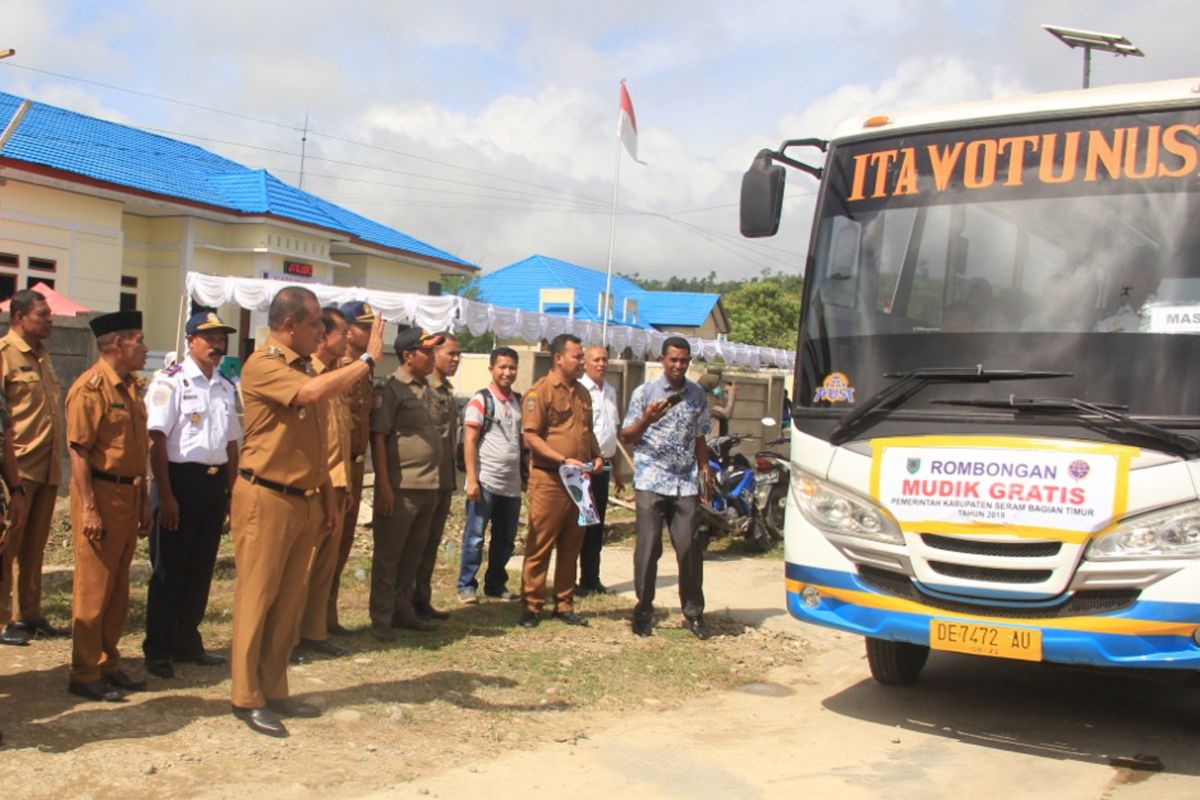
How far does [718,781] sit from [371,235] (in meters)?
25.3

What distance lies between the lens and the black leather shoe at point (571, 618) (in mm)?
7254

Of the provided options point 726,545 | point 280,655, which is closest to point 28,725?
point 280,655

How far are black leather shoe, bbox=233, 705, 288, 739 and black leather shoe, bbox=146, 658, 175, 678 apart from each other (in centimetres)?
85

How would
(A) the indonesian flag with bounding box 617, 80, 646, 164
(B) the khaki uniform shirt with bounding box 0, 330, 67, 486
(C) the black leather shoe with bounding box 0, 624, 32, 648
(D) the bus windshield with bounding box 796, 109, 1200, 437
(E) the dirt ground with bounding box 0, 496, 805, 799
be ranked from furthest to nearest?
(A) the indonesian flag with bounding box 617, 80, 646, 164 < (B) the khaki uniform shirt with bounding box 0, 330, 67, 486 < (C) the black leather shoe with bounding box 0, 624, 32, 648 < (D) the bus windshield with bounding box 796, 109, 1200, 437 < (E) the dirt ground with bounding box 0, 496, 805, 799

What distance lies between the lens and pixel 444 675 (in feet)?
19.2

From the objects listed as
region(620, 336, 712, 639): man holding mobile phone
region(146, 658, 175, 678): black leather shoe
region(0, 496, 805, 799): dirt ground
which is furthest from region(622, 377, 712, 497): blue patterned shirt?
region(146, 658, 175, 678): black leather shoe

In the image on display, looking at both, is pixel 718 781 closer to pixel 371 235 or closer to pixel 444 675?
pixel 444 675

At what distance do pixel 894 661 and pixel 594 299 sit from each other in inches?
1649

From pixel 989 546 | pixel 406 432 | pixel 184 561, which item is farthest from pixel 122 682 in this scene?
pixel 989 546

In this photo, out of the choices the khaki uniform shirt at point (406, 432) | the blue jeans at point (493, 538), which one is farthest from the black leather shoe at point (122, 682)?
the blue jeans at point (493, 538)

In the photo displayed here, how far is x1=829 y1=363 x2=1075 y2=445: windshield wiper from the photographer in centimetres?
504

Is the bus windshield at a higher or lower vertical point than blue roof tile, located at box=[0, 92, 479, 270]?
lower

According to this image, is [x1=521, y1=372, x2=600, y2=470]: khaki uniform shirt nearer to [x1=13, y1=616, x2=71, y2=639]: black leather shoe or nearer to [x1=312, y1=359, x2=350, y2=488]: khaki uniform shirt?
[x1=312, y1=359, x2=350, y2=488]: khaki uniform shirt

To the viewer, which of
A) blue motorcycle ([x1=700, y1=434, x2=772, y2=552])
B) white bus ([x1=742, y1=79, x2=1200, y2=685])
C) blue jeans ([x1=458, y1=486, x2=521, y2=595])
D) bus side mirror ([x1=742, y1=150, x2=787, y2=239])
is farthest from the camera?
blue motorcycle ([x1=700, y1=434, x2=772, y2=552])
